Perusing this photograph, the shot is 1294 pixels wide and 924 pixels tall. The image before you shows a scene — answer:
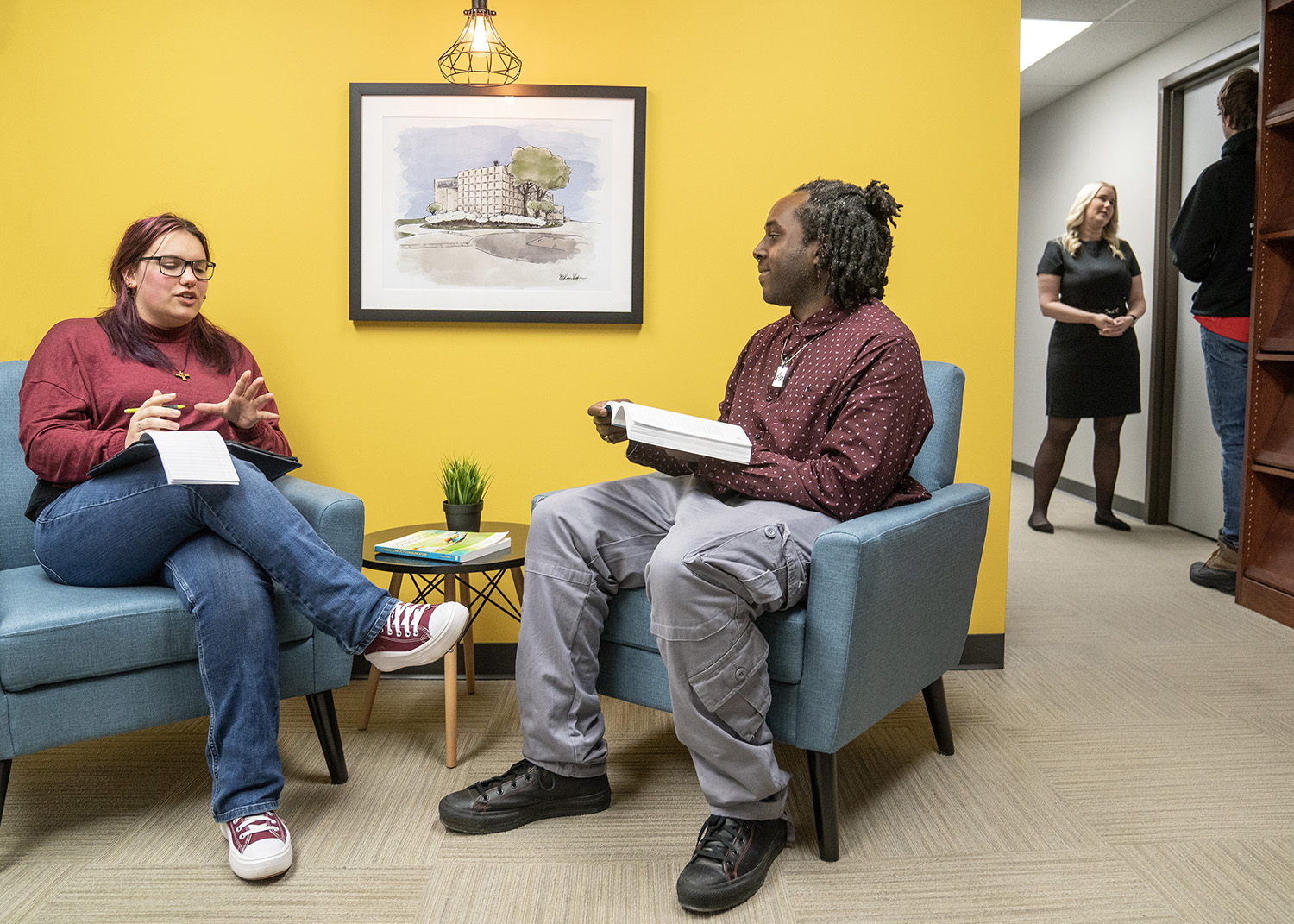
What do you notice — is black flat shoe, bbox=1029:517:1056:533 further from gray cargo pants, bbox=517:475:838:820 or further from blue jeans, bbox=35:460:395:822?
blue jeans, bbox=35:460:395:822

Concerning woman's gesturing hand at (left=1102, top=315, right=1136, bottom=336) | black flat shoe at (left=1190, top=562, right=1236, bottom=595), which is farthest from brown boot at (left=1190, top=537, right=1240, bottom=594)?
woman's gesturing hand at (left=1102, top=315, right=1136, bottom=336)

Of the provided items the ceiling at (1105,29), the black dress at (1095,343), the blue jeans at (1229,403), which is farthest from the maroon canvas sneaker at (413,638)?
the black dress at (1095,343)

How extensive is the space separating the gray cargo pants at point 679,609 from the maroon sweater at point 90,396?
78cm

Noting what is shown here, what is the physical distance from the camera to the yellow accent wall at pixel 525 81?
7.77 feet

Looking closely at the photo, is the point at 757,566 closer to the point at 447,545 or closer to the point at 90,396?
the point at 447,545

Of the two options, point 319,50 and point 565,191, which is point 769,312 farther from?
point 319,50

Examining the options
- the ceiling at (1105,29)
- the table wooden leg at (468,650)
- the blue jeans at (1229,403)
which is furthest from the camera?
the ceiling at (1105,29)

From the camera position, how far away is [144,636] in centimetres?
161

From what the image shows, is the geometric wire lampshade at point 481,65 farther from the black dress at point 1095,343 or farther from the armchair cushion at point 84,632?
the black dress at point 1095,343

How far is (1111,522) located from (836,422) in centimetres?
326

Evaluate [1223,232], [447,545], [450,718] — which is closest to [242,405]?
[447,545]

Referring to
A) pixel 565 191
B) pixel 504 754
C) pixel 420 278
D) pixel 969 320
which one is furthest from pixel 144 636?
pixel 969 320

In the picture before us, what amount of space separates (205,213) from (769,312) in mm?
1446

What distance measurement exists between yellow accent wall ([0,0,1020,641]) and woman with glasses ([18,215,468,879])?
0.50 metres
